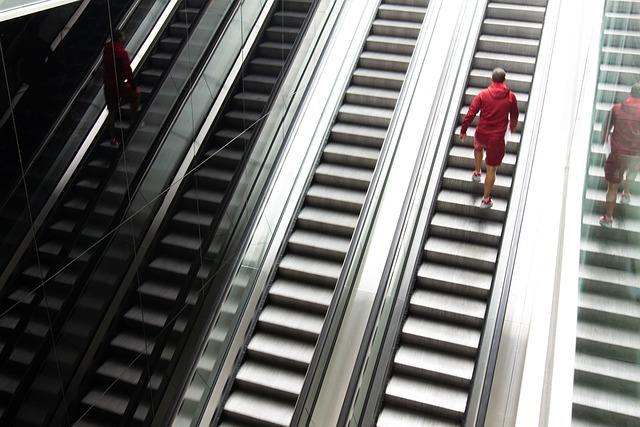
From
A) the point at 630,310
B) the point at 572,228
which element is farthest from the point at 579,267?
the point at 630,310

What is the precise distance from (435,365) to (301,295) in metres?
1.84

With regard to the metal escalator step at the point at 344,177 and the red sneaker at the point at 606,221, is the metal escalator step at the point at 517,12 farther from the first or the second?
the red sneaker at the point at 606,221

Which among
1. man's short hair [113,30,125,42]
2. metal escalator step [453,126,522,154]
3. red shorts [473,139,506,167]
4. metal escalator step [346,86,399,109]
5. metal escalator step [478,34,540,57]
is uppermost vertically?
metal escalator step [478,34,540,57]

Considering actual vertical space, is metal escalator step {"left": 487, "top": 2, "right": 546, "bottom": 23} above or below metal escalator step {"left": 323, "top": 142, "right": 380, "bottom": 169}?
above

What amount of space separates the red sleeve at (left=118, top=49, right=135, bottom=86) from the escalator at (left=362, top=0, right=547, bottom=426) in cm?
378

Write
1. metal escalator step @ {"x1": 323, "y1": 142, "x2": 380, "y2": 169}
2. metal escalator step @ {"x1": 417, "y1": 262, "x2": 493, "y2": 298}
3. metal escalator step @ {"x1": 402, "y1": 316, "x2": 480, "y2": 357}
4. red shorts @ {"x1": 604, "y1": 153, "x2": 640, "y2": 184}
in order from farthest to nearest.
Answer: metal escalator step @ {"x1": 323, "y1": 142, "x2": 380, "y2": 169} < metal escalator step @ {"x1": 417, "y1": 262, "x2": 493, "y2": 298} < metal escalator step @ {"x1": 402, "y1": 316, "x2": 480, "y2": 357} < red shorts @ {"x1": 604, "y1": 153, "x2": 640, "y2": 184}

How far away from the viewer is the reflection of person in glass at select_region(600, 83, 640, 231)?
3.88 m

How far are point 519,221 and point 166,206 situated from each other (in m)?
3.82

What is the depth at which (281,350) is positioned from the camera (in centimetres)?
838

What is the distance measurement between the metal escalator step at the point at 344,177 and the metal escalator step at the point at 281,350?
233 centimetres

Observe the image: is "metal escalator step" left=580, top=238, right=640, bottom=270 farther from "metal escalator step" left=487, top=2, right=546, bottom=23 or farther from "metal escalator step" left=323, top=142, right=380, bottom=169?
"metal escalator step" left=487, top=2, right=546, bottom=23

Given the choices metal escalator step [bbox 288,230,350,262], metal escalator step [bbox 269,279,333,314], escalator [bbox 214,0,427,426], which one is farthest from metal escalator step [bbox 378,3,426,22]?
metal escalator step [bbox 269,279,333,314]

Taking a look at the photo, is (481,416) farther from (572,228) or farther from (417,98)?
(417,98)

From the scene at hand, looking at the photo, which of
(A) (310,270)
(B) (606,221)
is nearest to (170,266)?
(A) (310,270)
